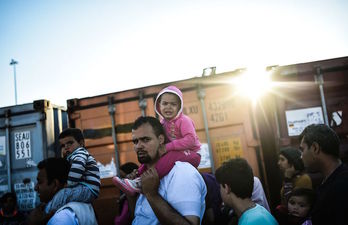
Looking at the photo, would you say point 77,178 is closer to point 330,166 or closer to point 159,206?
point 159,206

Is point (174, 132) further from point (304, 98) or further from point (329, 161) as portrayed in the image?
point (304, 98)

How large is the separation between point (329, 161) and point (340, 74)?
2.42 meters

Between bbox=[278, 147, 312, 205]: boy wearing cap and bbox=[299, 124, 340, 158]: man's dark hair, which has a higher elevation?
bbox=[299, 124, 340, 158]: man's dark hair

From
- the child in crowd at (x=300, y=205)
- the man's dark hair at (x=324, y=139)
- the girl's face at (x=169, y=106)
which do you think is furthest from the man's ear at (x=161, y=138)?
the child in crowd at (x=300, y=205)

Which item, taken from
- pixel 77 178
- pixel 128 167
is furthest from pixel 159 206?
pixel 128 167

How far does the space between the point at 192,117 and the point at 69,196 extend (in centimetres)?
229

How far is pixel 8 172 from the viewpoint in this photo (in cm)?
431

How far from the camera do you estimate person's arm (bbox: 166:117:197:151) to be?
7.26ft

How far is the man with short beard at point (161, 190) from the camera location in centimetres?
153

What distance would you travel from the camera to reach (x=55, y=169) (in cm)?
215

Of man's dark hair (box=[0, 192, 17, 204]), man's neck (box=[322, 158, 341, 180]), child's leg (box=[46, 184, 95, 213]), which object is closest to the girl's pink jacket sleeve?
child's leg (box=[46, 184, 95, 213])

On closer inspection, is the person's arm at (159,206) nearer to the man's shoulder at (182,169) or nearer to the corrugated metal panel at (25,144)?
the man's shoulder at (182,169)

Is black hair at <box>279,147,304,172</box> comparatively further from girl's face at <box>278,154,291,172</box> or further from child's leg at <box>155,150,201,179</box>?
child's leg at <box>155,150,201,179</box>

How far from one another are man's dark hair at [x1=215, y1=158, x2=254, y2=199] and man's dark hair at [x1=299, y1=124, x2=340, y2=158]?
0.66 m
